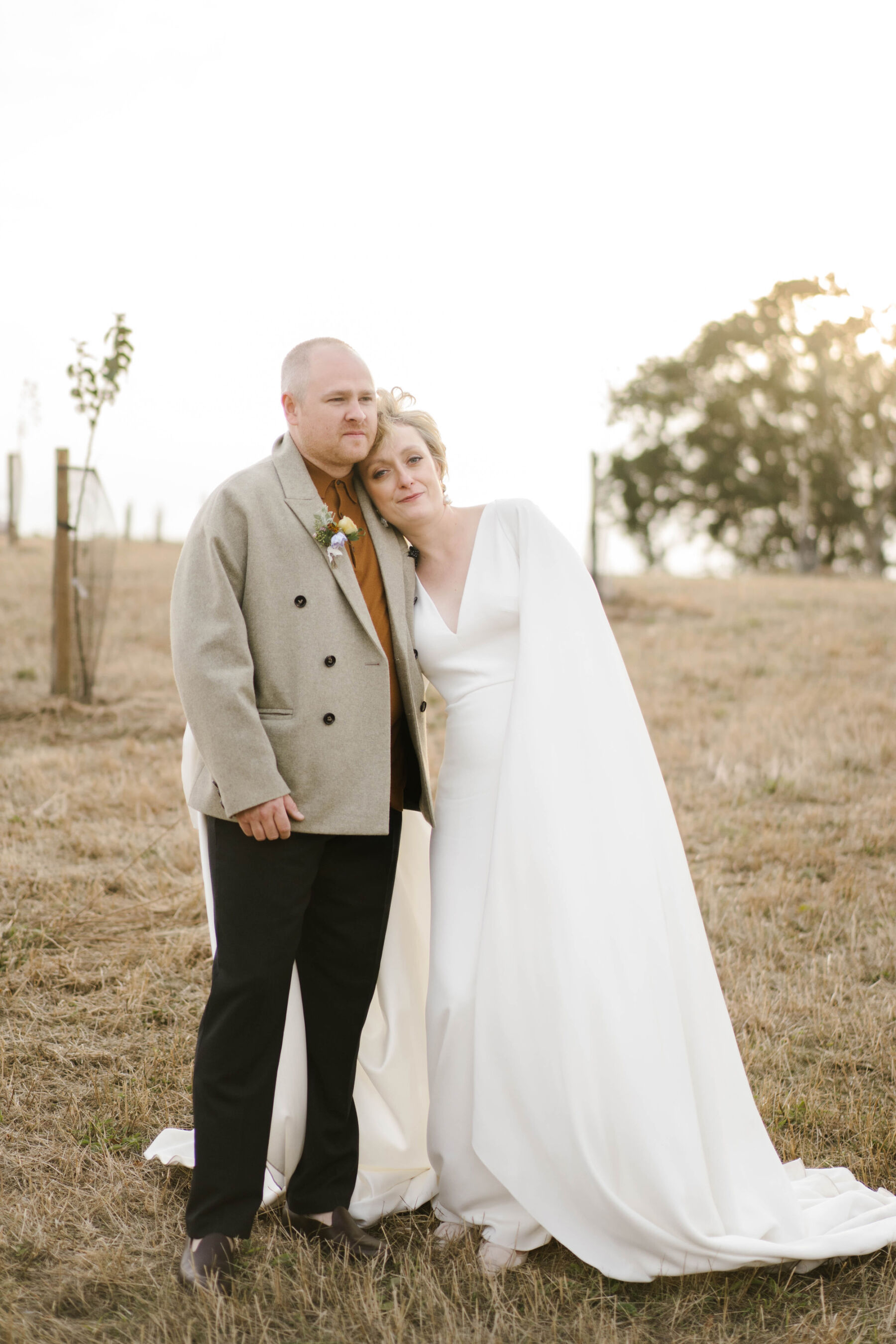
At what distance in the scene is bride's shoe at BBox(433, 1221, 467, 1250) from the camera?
3383 mm

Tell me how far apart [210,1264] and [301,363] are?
2609mm

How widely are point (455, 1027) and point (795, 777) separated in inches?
244

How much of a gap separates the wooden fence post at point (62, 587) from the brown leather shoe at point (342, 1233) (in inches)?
314

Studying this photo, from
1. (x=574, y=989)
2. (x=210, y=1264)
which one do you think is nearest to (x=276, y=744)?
(x=574, y=989)

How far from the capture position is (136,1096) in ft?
13.9

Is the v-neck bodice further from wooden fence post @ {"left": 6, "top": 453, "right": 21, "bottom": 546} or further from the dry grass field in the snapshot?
wooden fence post @ {"left": 6, "top": 453, "right": 21, "bottom": 546}

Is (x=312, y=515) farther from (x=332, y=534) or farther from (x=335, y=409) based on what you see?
(x=335, y=409)

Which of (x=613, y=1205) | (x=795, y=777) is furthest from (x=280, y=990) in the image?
(x=795, y=777)

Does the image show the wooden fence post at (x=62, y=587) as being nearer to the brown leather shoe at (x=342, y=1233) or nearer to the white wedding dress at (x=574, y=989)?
the white wedding dress at (x=574, y=989)

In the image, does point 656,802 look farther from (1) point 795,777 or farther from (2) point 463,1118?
(1) point 795,777

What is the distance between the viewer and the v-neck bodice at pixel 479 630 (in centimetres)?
360

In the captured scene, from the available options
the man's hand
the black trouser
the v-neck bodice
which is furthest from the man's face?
the black trouser

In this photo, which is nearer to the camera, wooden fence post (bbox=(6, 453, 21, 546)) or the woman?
the woman

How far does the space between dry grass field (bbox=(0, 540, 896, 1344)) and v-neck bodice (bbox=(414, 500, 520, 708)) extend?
1727mm
